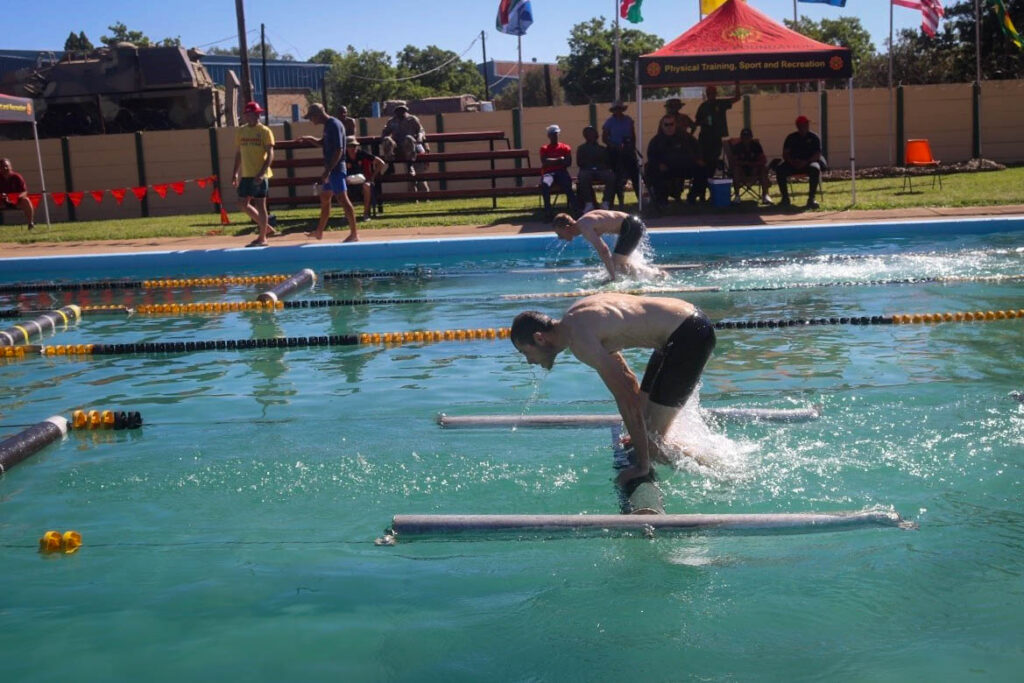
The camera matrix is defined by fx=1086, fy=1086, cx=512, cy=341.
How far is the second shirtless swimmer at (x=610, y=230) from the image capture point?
10.8m

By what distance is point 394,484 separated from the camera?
5922mm

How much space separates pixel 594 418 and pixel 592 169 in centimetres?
1039

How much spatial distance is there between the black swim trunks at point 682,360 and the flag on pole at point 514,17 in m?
16.2

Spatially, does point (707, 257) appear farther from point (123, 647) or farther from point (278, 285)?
point (123, 647)

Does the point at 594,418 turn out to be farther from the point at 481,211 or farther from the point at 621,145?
the point at 481,211

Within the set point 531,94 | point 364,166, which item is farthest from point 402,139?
point 531,94

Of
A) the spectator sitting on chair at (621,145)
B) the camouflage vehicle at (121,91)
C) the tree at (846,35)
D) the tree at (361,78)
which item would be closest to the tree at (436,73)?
the tree at (361,78)

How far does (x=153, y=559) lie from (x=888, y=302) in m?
7.74

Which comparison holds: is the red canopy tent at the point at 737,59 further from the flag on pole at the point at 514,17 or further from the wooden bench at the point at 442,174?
the flag on pole at the point at 514,17

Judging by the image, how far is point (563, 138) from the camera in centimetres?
2369

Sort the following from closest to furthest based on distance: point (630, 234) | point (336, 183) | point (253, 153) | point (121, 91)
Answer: point (630, 234)
point (253, 153)
point (336, 183)
point (121, 91)

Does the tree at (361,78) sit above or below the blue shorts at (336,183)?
above

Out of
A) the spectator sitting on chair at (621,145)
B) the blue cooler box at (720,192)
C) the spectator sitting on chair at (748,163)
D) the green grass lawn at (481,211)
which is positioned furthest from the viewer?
the spectator sitting on chair at (748,163)

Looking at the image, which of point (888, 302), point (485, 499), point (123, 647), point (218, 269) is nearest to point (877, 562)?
point (485, 499)
